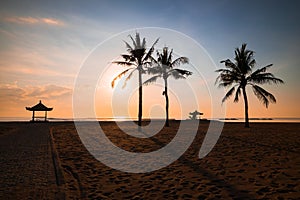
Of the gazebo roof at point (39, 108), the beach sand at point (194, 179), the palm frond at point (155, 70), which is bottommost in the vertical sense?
the beach sand at point (194, 179)

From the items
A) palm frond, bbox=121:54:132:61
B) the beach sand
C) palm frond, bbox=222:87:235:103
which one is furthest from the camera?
palm frond, bbox=222:87:235:103

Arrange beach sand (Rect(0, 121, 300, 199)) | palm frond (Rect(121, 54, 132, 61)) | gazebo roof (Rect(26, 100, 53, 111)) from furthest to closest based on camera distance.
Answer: gazebo roof (Rect(26, 100, 53, 111)) < palm frond (Rect(121, 54, 132, 61)) < beach sand (Rect(0, 121, 300, 199))

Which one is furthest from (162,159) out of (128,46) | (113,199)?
(128,46)

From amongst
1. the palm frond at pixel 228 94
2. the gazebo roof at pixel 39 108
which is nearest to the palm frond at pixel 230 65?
the palm frond at pixel 228 94

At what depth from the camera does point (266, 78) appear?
78.2 ft

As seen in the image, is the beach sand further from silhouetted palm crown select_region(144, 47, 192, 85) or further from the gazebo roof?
the gazebo roof

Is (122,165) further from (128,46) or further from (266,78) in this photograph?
(266,78)

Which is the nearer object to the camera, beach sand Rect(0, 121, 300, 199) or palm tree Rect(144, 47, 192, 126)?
beach sand Rect(0, 121, 300, 199)

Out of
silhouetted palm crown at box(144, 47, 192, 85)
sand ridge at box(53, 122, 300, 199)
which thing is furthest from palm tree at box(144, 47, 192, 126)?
sand ridge at box(53, 122, 300, 199)

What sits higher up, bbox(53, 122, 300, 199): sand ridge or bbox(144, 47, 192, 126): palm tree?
Result: bbox(144, 47, 192, 126): palm tree

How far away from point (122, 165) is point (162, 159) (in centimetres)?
177

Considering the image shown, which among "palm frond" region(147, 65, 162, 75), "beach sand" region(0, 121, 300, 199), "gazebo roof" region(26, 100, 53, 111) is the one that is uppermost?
"palm frond" region(147, 65, 162, 75)

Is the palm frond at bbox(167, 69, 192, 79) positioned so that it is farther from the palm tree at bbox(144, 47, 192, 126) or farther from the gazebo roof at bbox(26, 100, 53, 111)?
the gazebo roof at bbox(26, 100, 53, 111)

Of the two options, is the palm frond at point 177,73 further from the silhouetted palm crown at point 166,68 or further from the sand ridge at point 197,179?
the sand ridge at point 197,179
